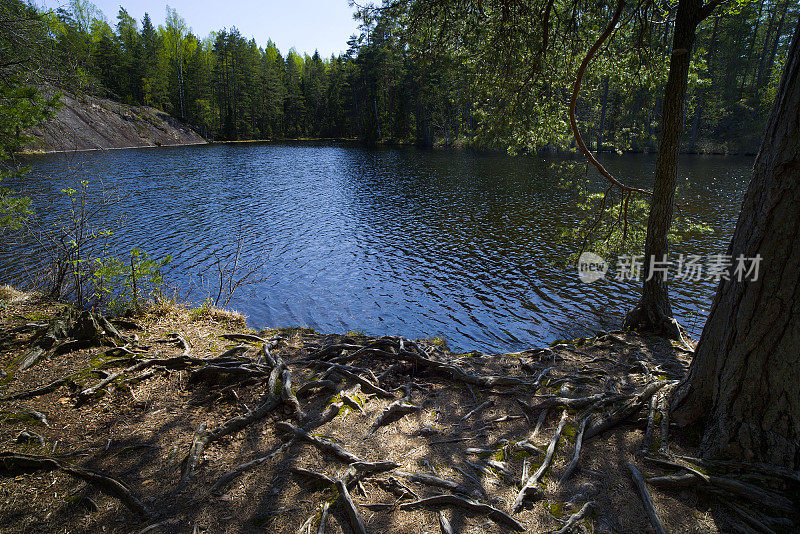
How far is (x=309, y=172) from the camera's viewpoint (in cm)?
4362

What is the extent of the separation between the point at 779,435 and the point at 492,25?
7.63 metres

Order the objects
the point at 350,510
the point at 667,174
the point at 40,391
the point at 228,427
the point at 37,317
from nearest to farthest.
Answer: the point at 350,510, the point at 228,427, the point at 40,391, the point at 37,317, the point at 667,174

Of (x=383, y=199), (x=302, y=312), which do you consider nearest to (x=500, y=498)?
(x=302, y=312)

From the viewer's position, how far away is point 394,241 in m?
21.9

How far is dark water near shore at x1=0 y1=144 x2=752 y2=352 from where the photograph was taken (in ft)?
44.5

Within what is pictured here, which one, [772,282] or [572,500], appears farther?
[572,500]

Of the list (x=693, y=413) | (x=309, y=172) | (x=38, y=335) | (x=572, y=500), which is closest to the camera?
(x=572, y=500)

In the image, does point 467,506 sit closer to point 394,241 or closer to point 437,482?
point 437,482

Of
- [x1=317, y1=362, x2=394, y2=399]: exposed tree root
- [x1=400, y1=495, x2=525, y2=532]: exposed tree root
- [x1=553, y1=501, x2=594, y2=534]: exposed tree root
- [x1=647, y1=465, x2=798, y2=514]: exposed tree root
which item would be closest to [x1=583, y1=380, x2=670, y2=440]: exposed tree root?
[x1=647, y1=465, x2=798, y2=514]: exposed tree root

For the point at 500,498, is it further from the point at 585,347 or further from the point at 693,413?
the point at 585,347

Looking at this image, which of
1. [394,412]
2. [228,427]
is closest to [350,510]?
[394,412]

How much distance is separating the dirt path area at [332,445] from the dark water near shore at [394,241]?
5091mm

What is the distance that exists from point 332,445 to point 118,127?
72827 mm

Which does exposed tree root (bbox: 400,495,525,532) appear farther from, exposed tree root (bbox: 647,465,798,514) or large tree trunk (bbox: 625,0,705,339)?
large tree trunk (bbox: 625,0,705,339)
